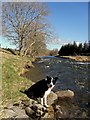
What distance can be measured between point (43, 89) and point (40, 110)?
36.2 inches

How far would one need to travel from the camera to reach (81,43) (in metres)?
73.9

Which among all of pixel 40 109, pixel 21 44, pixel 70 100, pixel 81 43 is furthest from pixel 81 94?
pixel 81 43

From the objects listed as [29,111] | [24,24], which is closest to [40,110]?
[29,111]

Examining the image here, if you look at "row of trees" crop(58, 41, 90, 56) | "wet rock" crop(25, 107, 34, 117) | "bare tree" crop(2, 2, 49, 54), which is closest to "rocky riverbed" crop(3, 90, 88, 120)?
"wet rock" crop(25, 107, 34, 117)

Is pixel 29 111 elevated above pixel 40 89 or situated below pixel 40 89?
below

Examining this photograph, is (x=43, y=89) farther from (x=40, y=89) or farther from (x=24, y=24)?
(x=24, y=24)

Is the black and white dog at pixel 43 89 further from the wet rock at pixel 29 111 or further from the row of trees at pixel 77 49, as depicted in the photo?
the row of trees at pixel 77 49

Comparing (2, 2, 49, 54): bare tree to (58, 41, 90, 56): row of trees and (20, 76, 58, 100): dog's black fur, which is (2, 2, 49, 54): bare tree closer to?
(20, 76, 58, 100): dog's black fur

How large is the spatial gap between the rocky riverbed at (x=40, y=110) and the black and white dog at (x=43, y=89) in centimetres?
27

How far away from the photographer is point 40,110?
7.02m

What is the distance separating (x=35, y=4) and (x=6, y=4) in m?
3.87

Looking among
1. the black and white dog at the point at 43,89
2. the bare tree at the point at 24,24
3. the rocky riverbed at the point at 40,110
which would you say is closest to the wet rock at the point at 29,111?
the rocky riverbed at the point at 40,110

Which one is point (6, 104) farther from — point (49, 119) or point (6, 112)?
point (49, 119)

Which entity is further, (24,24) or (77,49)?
(77,49)
